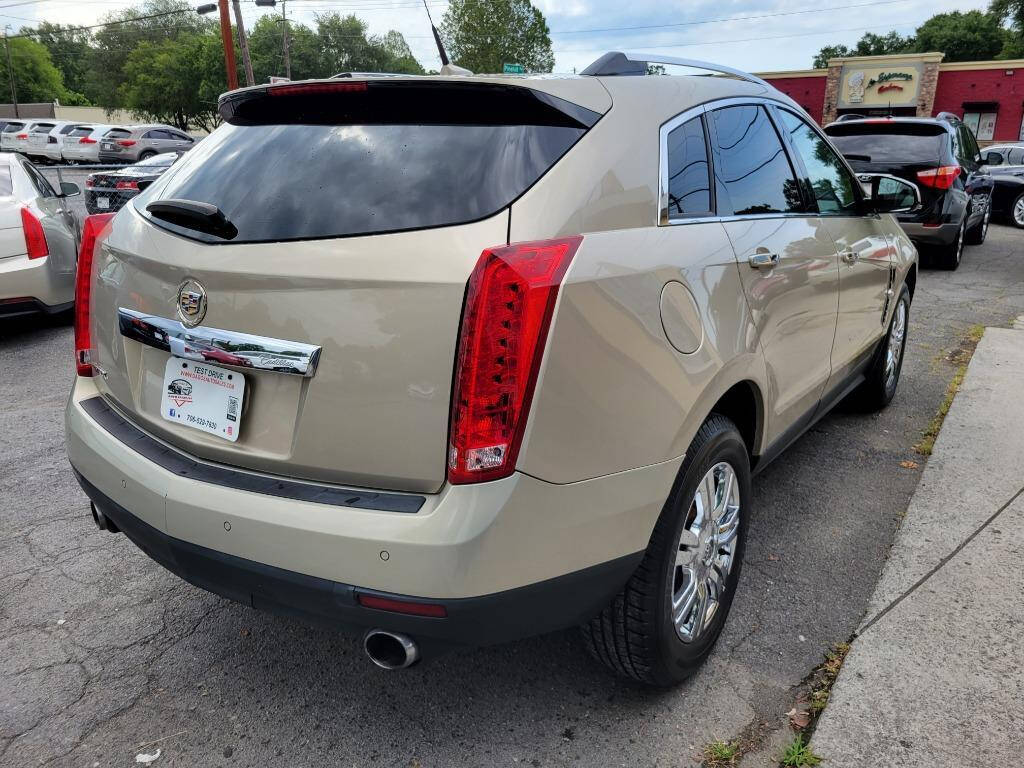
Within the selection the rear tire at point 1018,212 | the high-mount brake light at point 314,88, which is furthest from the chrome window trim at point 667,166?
the rear tire at point 1018,212

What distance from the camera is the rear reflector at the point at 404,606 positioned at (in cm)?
173

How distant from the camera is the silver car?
28.1 metres

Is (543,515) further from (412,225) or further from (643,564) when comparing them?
(412,225)

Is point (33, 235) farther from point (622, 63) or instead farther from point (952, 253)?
point (952, 253)

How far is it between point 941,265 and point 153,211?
10.5 meters

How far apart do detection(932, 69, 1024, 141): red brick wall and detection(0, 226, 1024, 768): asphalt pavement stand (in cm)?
4182

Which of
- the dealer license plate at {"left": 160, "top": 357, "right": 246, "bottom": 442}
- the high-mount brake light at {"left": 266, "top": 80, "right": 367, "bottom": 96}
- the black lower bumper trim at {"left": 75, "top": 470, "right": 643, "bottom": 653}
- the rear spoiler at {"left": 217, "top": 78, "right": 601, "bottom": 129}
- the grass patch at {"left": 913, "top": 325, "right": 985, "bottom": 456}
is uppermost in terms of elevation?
the high-mount brake light at {"left": 266, "top": 80, "right": 367, "bottom": 96}

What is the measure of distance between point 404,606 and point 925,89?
44.6m

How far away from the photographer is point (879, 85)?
39.3 m

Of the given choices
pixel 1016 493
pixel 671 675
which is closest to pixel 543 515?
pixel 671 675

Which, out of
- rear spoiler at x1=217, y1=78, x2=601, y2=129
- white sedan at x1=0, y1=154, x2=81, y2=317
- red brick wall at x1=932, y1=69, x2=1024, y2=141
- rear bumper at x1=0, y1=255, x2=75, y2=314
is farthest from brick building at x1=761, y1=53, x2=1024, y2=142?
rear spoiler at x1=217, y1=78, x2=601, y2=129

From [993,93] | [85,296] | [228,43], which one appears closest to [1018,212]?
[85,296]

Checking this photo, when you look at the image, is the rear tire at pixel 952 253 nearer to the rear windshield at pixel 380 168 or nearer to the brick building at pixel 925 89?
the rear windshield at pixel 380 168

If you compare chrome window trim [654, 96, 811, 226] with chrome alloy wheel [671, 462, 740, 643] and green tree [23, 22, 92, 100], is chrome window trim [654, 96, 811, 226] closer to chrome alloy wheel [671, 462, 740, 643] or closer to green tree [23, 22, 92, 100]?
chrome alloy wheel [671, 462, 740, 643]
